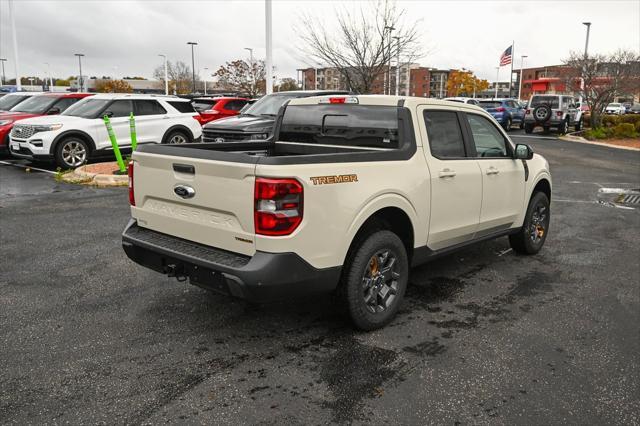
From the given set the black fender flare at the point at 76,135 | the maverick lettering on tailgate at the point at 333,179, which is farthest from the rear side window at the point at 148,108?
the maverick lettering on tailgate at the point at 333,179

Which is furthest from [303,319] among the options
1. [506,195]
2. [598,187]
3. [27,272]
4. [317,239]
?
[598,187]

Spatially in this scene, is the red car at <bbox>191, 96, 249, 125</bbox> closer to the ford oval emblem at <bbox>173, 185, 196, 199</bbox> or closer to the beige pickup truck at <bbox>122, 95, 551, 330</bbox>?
the beige pickup truck at <bbox>122, 95, 551, 330</bbox>

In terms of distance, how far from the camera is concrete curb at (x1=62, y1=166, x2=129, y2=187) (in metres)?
11.0

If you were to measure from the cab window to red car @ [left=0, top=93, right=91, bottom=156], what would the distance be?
42.5 ft

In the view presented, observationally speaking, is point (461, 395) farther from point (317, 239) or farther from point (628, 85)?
point (628, 85)

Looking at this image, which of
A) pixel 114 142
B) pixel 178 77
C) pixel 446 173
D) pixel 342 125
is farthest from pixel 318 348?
pixel 178 77

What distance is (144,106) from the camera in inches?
546

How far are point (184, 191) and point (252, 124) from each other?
831 centimetres

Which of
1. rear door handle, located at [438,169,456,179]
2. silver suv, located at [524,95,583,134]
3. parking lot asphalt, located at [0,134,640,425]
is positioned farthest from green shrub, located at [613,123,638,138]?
rear door handle, located at [438,169,456,179]

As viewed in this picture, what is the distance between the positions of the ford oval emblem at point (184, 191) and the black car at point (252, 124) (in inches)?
286

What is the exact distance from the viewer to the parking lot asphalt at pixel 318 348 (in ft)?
10.2

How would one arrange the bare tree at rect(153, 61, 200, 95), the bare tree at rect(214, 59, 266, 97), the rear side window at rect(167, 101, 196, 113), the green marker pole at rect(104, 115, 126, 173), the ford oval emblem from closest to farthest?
the ford oval emblem
the green marker pole at rect(104, 115, 126, 173)
the rear side window at rect(167, 101, 196, 113)
the bare tree at rect(214, 59, 266, 97)
the bare tree at rect(153, 61, 200, 95)

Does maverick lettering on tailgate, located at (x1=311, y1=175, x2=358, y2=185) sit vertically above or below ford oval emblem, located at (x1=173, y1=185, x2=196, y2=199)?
above

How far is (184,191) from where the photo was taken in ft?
12.5
